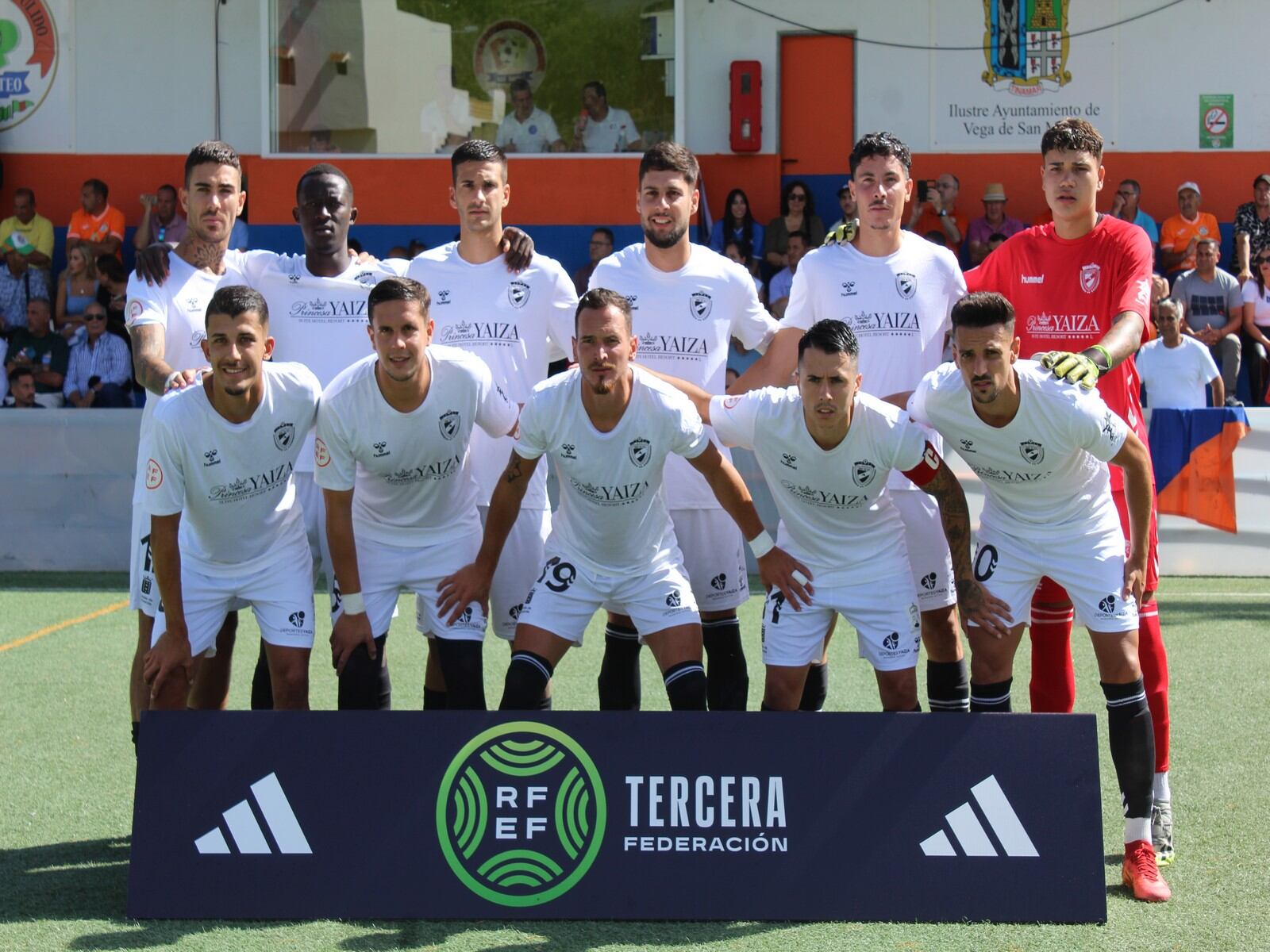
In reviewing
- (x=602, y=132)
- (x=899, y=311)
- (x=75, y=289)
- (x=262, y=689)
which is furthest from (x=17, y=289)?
(x=899, y=311)

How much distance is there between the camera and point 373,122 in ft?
47.4

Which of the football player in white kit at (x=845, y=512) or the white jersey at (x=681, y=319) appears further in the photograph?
the white jersey at (x=681, y=319)

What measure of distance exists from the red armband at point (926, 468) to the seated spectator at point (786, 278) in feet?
27.2

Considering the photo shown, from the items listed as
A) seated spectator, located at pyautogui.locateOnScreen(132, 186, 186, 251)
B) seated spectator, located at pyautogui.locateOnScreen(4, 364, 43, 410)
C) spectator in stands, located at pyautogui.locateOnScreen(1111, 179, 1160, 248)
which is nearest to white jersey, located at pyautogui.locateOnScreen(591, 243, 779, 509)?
seated spectator, located at pyautogui.locateOnScreen(4, 364, 43, 410)

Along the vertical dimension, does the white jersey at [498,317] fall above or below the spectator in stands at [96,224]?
below

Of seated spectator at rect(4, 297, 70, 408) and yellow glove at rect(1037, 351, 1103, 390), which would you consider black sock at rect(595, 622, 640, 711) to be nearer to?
yellow glove at rect(1037, 351, 1103, 390)

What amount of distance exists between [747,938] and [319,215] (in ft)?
10.1

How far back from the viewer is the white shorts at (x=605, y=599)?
15.8ft

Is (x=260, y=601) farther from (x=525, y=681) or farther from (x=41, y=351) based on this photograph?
(x=41, y=351)

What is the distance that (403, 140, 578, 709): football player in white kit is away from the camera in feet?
17.6

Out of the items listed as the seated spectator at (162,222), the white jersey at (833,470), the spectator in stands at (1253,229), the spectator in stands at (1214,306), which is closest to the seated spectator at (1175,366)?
the spectator in stands at (1214,306)

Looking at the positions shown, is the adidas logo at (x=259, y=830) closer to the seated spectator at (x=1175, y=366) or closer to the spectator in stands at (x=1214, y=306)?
the seated spectator at (x=1175, y=366)

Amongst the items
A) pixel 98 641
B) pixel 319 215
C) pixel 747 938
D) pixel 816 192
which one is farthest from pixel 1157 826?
pixel 816 192

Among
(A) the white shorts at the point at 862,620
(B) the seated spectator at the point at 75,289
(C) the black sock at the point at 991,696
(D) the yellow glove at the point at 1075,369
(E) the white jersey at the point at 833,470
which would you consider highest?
(B) the seated spectator at the point at 75,289
